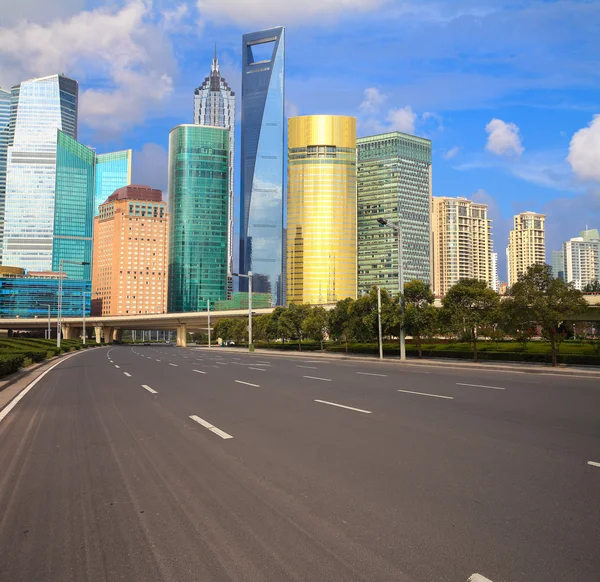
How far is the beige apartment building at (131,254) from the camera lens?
7205 inches

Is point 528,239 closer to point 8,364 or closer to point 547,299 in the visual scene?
point 547,299

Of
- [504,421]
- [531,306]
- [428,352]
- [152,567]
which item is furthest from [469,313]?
[152,567]

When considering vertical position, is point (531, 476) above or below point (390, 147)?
below

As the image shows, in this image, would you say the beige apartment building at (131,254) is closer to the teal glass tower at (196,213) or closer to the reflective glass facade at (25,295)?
the teal glass tower at (196,213)

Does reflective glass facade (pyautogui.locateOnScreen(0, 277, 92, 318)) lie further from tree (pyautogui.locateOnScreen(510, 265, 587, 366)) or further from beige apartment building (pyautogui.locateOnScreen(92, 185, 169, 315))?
tree (pyautogui.locateOnScreen(510, 265, 587, 366))

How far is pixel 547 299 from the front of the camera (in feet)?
Result: 85.9

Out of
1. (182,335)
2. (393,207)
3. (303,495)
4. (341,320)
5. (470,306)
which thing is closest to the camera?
(303,495)

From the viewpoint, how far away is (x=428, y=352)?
40.5 m

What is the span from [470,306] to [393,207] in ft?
537

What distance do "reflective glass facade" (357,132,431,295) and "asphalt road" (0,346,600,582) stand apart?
175191mm

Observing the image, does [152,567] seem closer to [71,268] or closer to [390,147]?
[390,147]

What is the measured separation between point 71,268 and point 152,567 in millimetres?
216638

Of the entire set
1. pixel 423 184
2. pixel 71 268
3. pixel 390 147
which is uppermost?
pixel 390 147

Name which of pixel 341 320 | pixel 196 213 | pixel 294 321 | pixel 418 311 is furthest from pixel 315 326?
pixel 196 213
